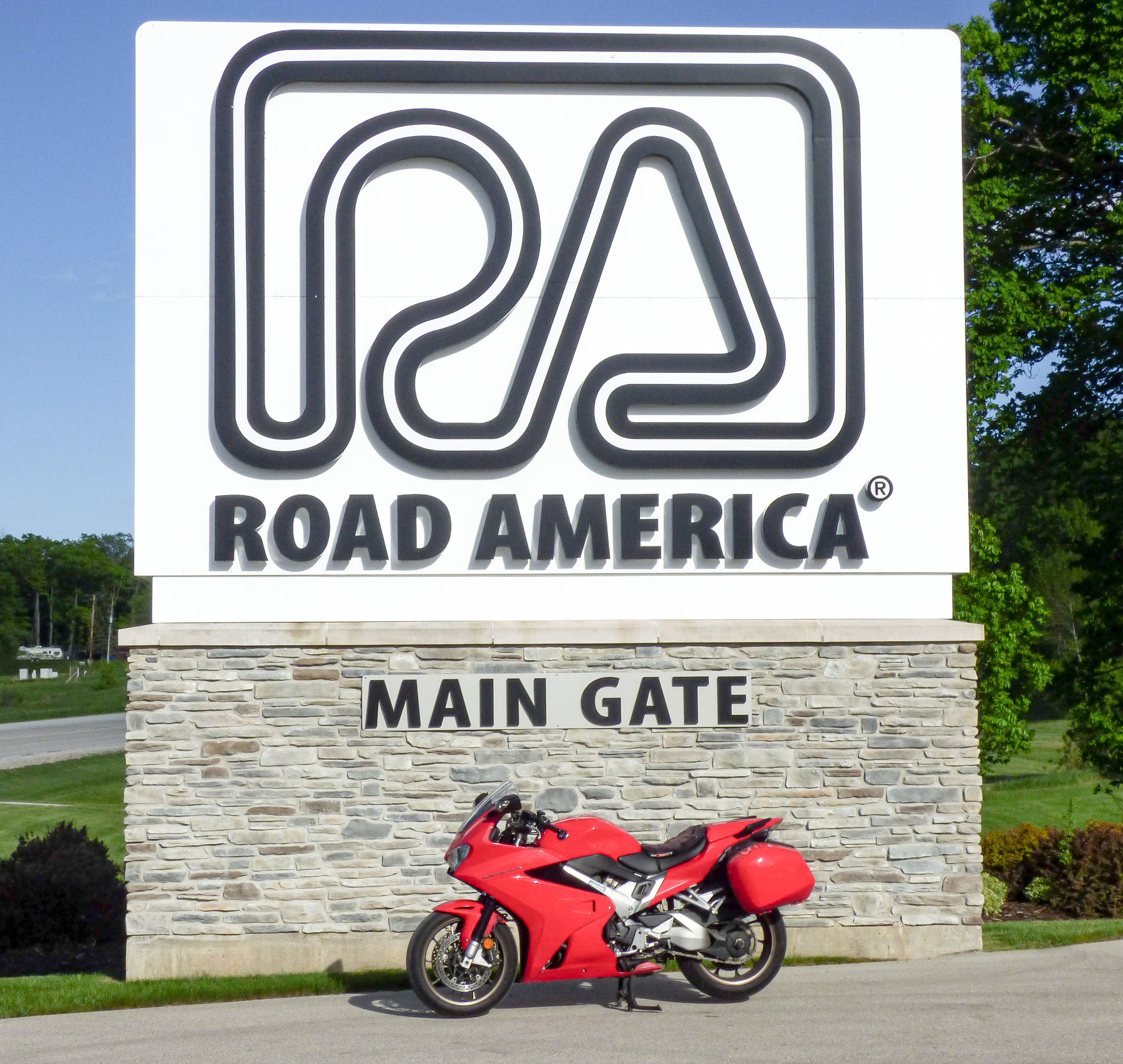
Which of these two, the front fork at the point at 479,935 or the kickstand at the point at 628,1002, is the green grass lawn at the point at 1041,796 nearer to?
the kickstand at the point at 628,1002

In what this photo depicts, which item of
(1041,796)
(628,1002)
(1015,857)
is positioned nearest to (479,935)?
(628,1002)

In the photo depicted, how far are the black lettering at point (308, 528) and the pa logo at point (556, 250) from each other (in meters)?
0.31

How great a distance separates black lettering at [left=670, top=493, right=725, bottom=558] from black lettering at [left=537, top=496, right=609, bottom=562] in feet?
1.93

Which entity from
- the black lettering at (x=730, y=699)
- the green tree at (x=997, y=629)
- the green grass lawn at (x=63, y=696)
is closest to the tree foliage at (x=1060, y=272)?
the green tree at (x=997, y=629)

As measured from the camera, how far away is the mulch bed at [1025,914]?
473 inches

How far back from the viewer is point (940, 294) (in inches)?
412

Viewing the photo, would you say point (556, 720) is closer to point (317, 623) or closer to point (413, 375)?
point (317, 623)

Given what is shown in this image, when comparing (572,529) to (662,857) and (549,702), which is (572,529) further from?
(662,857)

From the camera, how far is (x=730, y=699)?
1002 centimetres

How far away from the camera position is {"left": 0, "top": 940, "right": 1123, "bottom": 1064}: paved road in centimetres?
696

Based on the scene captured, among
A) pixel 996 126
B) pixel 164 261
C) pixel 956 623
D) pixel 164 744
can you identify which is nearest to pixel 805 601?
pixel 956 623

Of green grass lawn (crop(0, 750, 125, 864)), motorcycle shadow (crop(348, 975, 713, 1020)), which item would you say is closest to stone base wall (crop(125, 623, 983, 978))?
motorcycle shadow (crop(348, 975, 713, 1020))

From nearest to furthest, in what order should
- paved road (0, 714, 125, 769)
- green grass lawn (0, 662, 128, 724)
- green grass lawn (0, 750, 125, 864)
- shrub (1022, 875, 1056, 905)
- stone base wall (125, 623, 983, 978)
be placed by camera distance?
stone base wall (125, 623, 983, 978)
shrub (1022, 875, 1056, 905)
green grass lawn (0, 750, 125, 864)
paved road (0, 714, 125, 769)
green grass lawn (0, 662, 128, 724)

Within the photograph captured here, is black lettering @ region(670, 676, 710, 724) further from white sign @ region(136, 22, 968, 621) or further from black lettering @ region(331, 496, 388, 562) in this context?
black lettering @ region(331, 496, 388, 562)
